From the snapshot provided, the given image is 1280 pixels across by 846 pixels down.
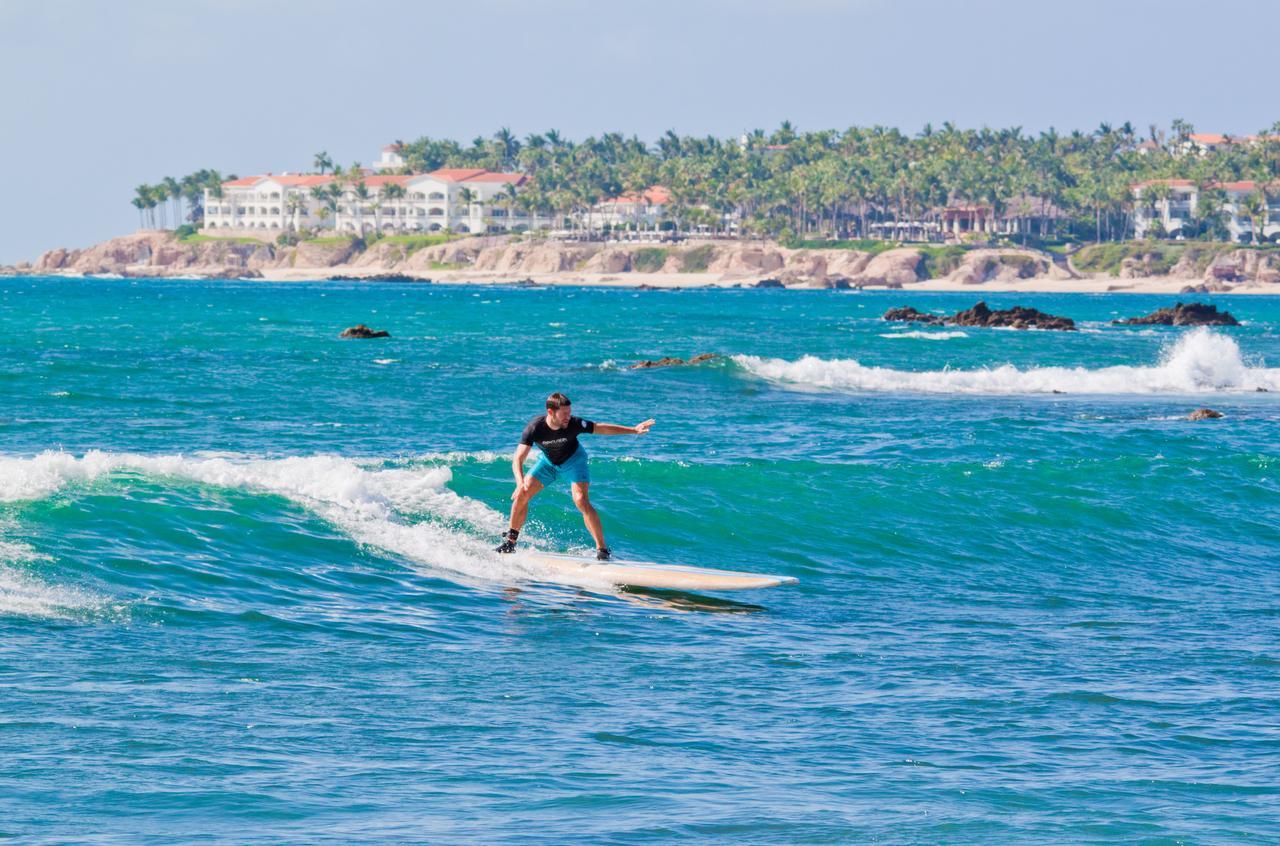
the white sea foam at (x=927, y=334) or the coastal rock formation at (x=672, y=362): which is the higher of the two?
the white sea foam at (x=927, y=334)

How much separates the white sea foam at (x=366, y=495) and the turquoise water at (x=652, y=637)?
0.07 m

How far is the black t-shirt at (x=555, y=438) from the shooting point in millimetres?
16906

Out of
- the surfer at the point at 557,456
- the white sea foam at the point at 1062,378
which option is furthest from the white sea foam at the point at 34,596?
the white sea foam at the point at 1062,378

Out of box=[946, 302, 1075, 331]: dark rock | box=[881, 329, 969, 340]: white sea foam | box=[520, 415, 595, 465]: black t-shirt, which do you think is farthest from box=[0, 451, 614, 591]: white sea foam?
box=[946, 302, 1075, 331]: dark rock

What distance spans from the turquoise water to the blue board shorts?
3.80 ft

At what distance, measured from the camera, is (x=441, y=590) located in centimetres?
1639

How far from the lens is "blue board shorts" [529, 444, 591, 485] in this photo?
1709 centimetres

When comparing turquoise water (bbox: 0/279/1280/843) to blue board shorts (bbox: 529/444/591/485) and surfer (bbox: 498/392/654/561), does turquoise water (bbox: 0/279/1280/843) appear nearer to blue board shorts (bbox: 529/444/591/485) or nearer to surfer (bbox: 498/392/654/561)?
surfer (bbox: 498/392/654/561)

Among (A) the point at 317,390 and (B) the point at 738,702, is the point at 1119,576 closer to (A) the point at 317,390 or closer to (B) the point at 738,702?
(B) the point at 738,702

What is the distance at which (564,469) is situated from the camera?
56.3ft

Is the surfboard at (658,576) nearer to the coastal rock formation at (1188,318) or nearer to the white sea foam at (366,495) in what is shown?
the white sea foam at (366,495)

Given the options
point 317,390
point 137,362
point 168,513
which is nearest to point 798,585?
point 168,513

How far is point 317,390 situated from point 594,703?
3276 centimetres

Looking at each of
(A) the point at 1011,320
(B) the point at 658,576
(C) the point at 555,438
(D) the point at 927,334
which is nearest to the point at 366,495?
(C) the point at 555,438
